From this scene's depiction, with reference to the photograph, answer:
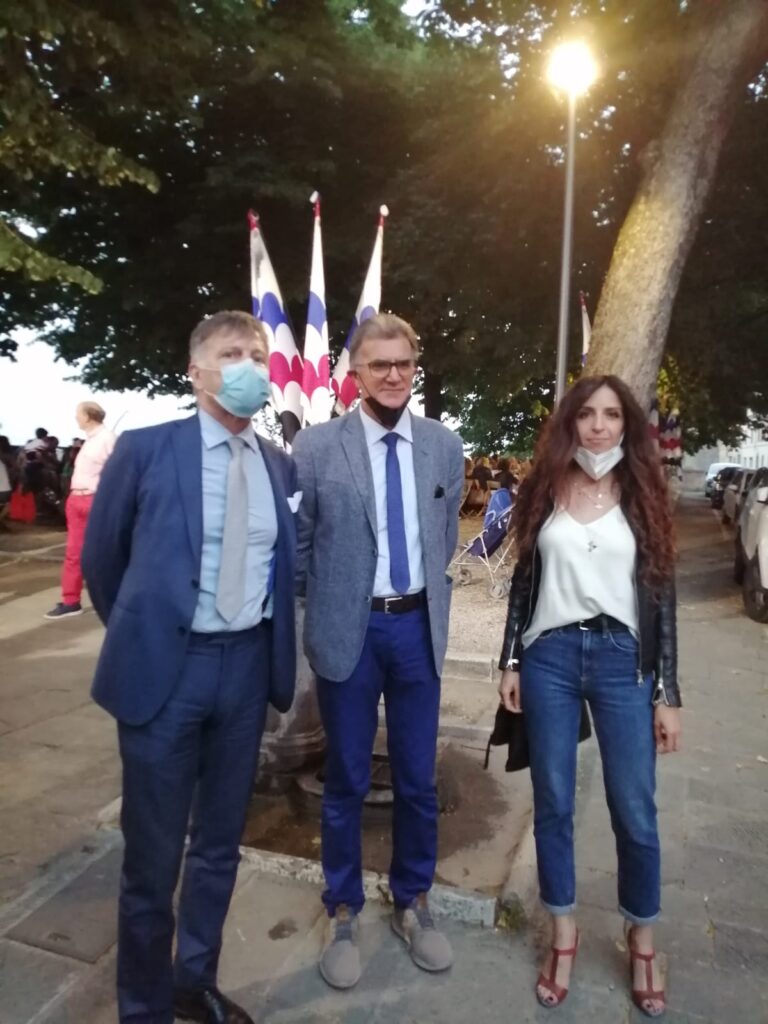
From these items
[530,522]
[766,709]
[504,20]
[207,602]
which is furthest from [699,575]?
[207,602]

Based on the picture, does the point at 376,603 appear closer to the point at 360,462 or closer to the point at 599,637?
the point at 360,462

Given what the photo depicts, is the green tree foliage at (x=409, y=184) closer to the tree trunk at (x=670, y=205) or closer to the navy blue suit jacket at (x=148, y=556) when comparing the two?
the tree trunk at (x=670, y=205)

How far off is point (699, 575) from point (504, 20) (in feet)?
29.5

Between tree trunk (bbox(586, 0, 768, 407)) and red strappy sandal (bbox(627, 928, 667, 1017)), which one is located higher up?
tree trunk (bbox(586, 0, 768, 407))

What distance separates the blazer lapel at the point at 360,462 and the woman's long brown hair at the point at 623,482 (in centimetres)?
51

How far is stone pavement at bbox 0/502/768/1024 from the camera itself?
268 cm

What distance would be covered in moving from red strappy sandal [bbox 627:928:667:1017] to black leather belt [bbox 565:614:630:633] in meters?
1.07

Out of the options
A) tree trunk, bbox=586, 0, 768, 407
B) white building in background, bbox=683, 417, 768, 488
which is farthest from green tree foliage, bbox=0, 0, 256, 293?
white building in background, bbox=683, 417, 768, 488

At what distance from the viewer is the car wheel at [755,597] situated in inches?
363

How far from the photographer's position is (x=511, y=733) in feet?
9.64

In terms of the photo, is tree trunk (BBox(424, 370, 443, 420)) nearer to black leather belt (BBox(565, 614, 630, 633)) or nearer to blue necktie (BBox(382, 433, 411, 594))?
blue necktie (BBox(382, 433, 411, 594))

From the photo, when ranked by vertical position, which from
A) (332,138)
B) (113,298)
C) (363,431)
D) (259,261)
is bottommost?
(363,431)

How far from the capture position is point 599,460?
269cm

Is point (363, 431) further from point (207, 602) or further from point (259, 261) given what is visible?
point (259, 261)
